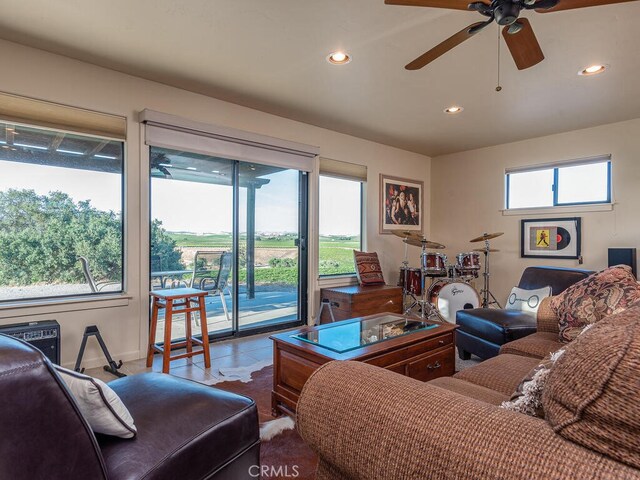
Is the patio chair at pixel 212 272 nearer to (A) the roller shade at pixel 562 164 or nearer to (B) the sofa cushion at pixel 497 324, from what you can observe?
(B) the sofa cushion at pixel 497 324

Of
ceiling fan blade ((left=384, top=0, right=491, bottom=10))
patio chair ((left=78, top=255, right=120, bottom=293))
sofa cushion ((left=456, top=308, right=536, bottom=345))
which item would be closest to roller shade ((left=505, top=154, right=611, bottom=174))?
sofa cushion ((left=456, top=308, right=536, bottom=345))

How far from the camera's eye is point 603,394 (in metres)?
0.66

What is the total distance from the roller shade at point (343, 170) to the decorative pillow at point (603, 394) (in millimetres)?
4099

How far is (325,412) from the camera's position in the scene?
39.5 inches

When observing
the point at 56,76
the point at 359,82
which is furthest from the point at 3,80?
the point at 359,82

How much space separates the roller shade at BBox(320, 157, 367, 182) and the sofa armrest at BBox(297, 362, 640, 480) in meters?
3.80

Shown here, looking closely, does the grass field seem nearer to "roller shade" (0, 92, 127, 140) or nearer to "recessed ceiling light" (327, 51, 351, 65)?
"roller shade" (0, 92, 127, 140)

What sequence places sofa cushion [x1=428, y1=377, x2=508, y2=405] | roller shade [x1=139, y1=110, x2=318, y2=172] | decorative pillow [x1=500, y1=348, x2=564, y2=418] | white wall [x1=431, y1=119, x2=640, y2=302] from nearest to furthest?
decorative pillow [x1=500, y1=348, x2=564, y2=418] < sofa cushion [x1=428, y1=377, x2=508, y2=405] < roller shade [x1=139, y1=110, x2=318, y2=172] < white wall [x1=431, y1=119, x2=640, y2=302]

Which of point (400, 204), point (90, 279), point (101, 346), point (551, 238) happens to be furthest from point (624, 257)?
point (90, 279)

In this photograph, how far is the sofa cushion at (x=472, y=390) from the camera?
146 cm

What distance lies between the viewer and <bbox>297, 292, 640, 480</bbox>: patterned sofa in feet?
2.14

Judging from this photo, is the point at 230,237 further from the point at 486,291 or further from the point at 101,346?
the point at 486,291

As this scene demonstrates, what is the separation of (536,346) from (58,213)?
3.54 metres

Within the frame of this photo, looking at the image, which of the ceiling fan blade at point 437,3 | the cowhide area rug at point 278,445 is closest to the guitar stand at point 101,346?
the cowhide area rug at point 278,445
